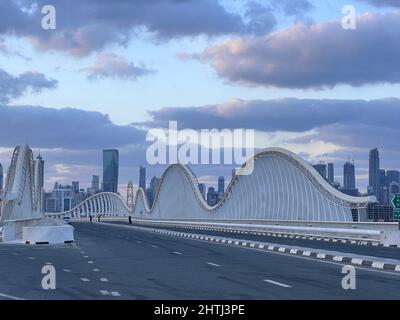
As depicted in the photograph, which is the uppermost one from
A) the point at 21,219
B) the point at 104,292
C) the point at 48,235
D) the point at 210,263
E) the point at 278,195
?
the point at 278,195

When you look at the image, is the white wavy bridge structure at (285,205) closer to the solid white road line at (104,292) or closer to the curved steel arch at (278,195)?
the curved steel arch at (278,195)

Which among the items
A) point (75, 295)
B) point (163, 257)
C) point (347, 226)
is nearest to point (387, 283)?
point (75, 295)

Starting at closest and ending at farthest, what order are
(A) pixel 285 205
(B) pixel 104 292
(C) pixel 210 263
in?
1. (B) pixel 104 292
2. (C) pixel 210 263
3. (A) pixel 285 205

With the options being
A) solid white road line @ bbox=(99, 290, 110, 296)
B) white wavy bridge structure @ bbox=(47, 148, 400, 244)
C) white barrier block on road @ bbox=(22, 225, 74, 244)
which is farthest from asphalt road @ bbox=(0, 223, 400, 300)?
white wavy bridge structure @ bbox=(47, 148, 400, 244)

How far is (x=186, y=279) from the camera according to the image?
807 inches

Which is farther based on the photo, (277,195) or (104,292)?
(277,195)

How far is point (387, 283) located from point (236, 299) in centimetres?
587

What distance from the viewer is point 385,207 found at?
66438 mm

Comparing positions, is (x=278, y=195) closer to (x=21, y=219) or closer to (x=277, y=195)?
(x=277, y=195)

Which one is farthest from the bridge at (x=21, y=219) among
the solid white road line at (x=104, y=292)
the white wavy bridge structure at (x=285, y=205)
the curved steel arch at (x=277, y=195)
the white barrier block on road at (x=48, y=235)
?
the solid white road line at (x=104, y=292)

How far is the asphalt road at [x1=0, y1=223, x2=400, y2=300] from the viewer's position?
1653 centimetres

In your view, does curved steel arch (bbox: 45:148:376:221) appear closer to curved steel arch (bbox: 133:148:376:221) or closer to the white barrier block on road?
curved steel arch (bbox: 133:148:376:221)

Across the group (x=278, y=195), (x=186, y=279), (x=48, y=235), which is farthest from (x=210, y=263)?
(x=278, y=195)

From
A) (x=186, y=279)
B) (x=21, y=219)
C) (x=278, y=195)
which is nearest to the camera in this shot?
(x=186, y=279)
